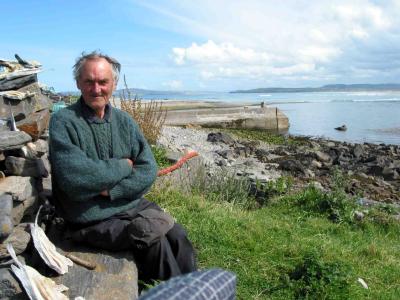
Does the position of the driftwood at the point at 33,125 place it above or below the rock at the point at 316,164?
above

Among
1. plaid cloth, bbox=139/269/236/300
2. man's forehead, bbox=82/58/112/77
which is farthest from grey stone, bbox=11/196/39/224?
plaid cloth, bbox=139/269/236/300

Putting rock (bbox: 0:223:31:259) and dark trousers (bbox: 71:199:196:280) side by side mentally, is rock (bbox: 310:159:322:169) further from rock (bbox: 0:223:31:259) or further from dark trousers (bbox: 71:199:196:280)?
rock (bbox: 0:223:31:259)

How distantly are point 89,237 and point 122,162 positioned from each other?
0.64m

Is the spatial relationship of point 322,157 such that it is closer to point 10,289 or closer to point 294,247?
point 294,247

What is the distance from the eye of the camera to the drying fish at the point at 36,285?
2.99m

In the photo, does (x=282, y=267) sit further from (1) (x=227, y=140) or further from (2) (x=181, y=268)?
(1) (x=227, y=140)

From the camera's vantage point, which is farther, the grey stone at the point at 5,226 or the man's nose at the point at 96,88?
the man's nose at the point at 96,88

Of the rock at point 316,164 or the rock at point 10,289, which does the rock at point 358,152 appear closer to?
the rock at point 316,164

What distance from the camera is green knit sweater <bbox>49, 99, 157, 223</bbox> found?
12.0 feet

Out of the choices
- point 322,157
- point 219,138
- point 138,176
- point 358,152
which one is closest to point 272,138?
point 219,138

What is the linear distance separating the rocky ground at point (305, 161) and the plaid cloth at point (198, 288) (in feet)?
28.3

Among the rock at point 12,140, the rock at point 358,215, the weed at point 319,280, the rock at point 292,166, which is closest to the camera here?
the rock at point 12,140

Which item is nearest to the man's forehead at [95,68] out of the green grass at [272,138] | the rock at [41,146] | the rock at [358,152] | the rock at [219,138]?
the rock at [41,146]

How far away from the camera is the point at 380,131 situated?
2784cm
